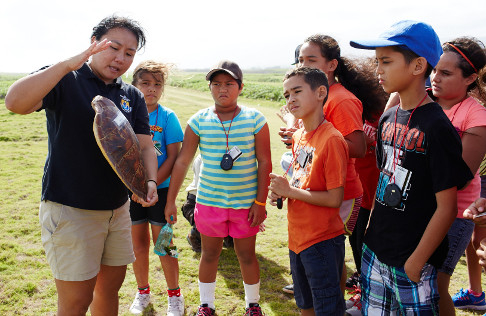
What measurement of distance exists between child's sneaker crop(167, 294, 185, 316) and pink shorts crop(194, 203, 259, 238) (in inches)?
29.7

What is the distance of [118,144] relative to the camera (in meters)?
2.04

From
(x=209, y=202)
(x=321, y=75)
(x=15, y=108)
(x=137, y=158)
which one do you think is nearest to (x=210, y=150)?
(x=209, y=202)

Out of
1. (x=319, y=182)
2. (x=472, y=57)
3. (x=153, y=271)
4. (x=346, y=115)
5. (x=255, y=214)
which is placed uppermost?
(x=472, y=57)

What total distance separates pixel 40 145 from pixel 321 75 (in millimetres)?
9647

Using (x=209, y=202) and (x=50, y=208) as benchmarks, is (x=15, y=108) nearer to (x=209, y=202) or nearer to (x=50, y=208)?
(x=50, y=208)

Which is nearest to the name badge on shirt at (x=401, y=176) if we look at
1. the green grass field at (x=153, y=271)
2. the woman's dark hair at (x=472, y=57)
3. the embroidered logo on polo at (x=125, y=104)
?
the woman's dark hair at (x=472, y=57)

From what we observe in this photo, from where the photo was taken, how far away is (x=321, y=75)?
2574mm

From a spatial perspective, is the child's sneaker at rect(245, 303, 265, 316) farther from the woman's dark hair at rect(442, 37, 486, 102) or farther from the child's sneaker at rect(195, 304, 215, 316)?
the woman's dark hair at rect(442, 37, 486, 102)

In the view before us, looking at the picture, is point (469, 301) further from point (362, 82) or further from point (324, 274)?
point (362, 82)

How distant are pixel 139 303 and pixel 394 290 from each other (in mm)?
2217

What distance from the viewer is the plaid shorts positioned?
1970 mm

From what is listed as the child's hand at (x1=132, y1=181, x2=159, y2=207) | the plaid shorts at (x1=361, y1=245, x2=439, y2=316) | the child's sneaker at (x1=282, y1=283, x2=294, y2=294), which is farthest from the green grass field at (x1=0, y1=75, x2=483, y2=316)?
the child's hand at (x1=132, y1=181, x2=159, y2=207)

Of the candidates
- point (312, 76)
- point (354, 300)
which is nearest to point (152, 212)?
point (312, 76)

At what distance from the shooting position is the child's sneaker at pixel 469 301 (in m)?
3.26
